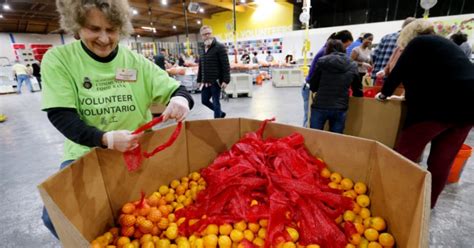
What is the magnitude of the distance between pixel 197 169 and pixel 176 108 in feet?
2.35

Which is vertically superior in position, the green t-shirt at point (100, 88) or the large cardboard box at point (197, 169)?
the green t-shirt at point (100, 88)

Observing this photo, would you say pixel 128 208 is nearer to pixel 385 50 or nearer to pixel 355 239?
pixel 355 239

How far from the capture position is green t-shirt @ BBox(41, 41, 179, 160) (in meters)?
0.91

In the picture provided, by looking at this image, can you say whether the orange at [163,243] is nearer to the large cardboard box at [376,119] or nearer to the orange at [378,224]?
the orange at [378,224]

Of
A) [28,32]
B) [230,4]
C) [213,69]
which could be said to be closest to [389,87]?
[213,69]

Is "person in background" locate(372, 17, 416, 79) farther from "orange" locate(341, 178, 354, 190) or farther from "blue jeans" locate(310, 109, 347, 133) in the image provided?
"orange" locate(341, 178, 354, 190)

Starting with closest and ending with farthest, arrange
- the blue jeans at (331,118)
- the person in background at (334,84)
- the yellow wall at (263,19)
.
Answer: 1. the person in background at (334,84)
2. the blue jeans at (331,118)
3. the yellow wall at (263,19)

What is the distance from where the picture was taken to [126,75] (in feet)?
3.59

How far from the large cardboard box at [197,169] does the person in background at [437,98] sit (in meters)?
0.58

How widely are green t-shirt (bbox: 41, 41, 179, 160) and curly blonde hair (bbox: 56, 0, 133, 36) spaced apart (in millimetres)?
111

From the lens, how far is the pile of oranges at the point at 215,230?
1.11 m

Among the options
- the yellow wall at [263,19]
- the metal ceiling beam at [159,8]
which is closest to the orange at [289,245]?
the yellow wall at [263,19]

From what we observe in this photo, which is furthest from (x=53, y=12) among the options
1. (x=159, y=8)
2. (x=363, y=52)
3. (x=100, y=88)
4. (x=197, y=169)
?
(x=100, y=88)

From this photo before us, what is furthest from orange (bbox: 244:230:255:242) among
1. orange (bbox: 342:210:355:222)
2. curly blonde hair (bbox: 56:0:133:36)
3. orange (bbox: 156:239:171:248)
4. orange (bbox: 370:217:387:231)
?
curly blonde hair (bbox: 56:0:133:36)
